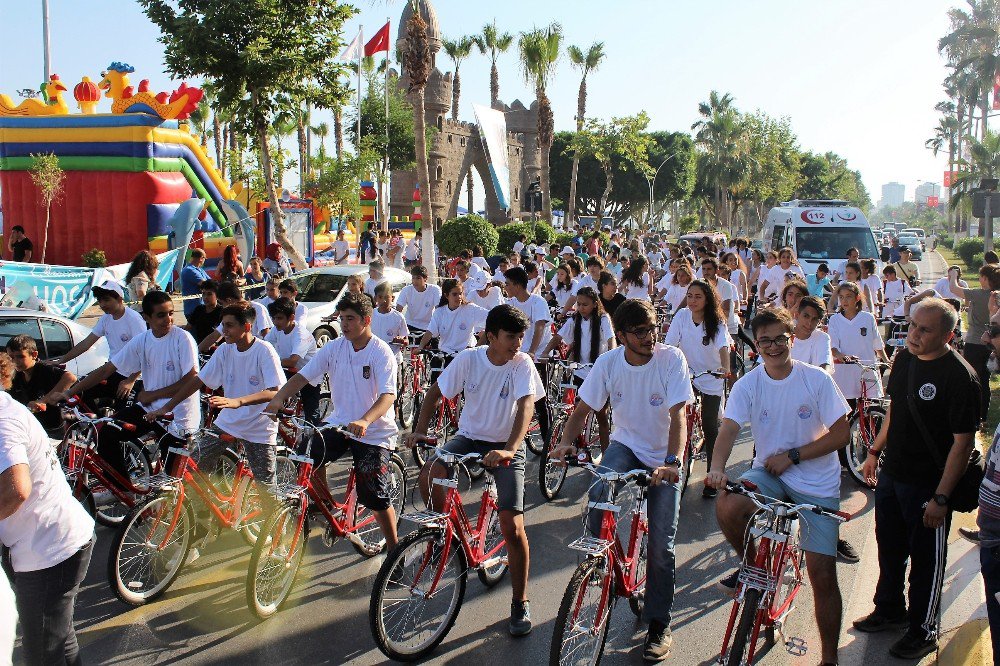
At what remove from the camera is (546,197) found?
45.2 meters

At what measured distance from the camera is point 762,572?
4.32 metres

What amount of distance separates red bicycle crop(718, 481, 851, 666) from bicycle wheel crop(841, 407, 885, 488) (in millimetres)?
4047

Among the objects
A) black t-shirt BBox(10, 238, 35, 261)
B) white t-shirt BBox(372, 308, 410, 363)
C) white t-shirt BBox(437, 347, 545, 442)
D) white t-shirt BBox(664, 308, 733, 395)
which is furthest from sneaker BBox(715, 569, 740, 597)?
black t-shirt BBox(10, 238, 35, 261)

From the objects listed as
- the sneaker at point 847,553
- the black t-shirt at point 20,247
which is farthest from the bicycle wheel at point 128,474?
the black t-shirt at point 20,247

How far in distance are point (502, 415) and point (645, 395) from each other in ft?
2.97

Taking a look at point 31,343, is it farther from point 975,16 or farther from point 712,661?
point 975,16

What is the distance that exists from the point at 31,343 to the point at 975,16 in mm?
81532

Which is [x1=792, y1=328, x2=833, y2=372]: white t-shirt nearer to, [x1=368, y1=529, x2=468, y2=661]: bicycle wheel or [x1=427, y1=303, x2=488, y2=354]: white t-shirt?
[x1=427, y1=303, x2=488, y2=354]: white t-shirt

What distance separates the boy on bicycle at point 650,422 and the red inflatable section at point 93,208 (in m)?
24.7

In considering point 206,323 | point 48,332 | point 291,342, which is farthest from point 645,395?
point 48,332

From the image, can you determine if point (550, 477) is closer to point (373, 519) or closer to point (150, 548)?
point (373, 519)

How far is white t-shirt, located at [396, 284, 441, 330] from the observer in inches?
475

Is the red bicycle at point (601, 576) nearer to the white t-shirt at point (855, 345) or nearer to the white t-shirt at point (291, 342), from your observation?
the white t-shirt at point (855, 345)

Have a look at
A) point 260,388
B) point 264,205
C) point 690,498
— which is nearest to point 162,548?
point 260,388
